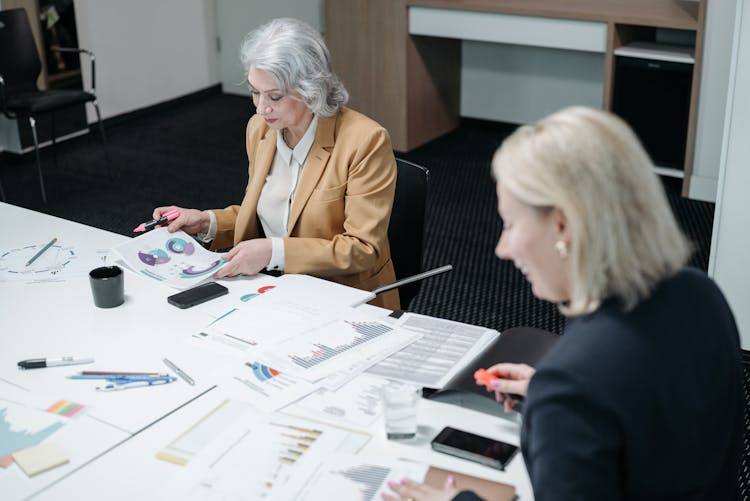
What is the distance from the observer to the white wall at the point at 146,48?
5906mm

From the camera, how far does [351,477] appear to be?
1.58 meters

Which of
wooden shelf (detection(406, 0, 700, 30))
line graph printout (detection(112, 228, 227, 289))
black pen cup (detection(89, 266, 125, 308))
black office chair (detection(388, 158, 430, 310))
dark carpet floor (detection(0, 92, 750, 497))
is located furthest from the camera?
wooden shelf (detection(406, 0, 700, 30))

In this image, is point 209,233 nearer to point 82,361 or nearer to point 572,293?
point 82,361

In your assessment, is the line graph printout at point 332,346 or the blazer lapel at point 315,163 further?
the blazer lapel at point 315,163

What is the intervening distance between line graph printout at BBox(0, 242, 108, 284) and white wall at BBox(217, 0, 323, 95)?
3.95 meters

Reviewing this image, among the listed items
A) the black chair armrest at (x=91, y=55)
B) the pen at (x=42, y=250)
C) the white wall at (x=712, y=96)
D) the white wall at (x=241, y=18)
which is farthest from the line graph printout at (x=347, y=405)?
the white wall at (x=241, y=18)

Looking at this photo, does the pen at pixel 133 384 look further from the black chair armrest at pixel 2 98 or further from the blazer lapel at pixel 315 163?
the black chair armrest at pixel 2 98

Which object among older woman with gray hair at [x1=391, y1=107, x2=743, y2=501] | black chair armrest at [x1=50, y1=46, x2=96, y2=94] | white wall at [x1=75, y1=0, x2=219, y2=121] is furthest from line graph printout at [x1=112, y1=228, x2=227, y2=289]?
white wall at [x1=75, y1=0, x2=219, y2=121]

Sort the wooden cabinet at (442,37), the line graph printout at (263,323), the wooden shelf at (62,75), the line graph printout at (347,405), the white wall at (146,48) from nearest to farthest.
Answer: the line graph printout at (347,405)
the line graph printout at (263,323)
the wooden cabinet at (442,37)
the wooden shelf at (62,75)
the white wall at (146,48)

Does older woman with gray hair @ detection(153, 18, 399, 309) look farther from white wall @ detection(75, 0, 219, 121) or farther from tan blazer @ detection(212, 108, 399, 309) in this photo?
white wall @ detection(75, 0, 219, 121)

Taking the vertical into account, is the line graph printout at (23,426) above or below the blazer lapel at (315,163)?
below

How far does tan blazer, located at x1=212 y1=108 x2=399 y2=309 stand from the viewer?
244 cm

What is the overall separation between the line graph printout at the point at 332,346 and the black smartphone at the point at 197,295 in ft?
1.03

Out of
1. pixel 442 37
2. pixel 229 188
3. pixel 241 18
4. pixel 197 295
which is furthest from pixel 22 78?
pixel 197 295
